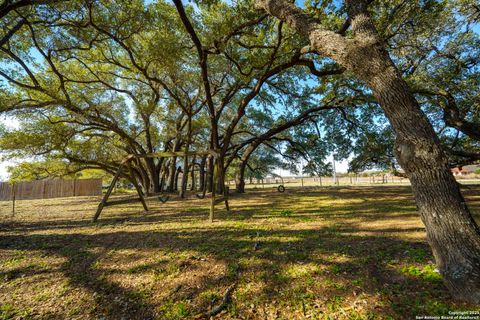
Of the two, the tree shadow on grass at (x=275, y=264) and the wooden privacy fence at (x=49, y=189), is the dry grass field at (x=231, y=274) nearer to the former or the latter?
the tree shadow on grass at (x=275, y=264)

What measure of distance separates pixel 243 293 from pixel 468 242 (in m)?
2.07

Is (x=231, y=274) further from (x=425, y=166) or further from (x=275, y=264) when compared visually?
(x=425, y=166)

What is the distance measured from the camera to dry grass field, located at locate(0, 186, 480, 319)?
80.3 inches

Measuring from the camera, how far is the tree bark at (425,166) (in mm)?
1910

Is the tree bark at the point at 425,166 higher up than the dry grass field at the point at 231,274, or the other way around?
the tree bark at the point at 425,166

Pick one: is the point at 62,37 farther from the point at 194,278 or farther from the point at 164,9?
the point at 194,278

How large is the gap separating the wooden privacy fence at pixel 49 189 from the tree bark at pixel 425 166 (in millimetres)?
24508

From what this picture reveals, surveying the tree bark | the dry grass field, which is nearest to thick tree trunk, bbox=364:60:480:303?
the tree bark

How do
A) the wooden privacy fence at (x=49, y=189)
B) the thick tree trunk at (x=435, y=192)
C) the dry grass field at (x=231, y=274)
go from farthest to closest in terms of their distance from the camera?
the wooden privacy fence at (x=49, y=189) < the dry grass field at (x=231, y=274) < the thick tree trunk at (x=435, y=192)

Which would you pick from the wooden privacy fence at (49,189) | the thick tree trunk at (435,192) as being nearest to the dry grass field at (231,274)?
the thick tree trunk at (435,192)

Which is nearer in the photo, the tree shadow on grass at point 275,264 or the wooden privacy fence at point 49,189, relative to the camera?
the tree shadow on grass at point 275,264

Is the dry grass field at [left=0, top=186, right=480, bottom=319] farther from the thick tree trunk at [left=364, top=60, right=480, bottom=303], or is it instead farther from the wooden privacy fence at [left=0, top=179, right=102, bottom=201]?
the wooden privacy fence at [left=0, top=179, right=102, bottom=201]

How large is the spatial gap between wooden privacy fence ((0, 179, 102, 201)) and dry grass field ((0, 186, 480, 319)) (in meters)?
19.2

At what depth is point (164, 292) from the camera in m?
2.38
